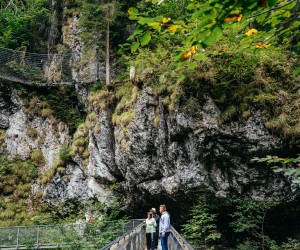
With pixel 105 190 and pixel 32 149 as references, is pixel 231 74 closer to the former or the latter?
pixel 105 190

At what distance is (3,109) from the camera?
66.9 ft

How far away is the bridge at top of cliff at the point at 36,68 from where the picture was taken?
775 inches

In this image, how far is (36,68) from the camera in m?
21.0

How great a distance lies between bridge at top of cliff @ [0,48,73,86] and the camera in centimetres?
1969

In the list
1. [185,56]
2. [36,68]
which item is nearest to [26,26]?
[36,68]

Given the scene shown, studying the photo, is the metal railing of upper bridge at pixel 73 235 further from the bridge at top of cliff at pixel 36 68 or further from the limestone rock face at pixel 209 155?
the bridge at top of cliff at pixel 36 68

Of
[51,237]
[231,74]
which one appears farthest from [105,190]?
[231,74]

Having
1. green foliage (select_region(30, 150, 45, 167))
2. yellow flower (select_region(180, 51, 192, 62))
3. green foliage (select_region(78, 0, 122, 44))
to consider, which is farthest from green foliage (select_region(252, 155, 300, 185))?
green foliage (select_region(30, 150, 45, 167))

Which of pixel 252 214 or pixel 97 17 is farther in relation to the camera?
pixel 97 17

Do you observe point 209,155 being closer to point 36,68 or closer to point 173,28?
point 173,28

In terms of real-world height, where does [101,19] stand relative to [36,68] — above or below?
above

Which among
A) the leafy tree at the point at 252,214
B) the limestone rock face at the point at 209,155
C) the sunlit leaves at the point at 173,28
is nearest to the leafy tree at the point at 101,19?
the limestone rock face at the point at 209,155

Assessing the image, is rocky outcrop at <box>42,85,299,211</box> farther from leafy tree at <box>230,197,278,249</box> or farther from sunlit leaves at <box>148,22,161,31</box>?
sunlit leaves at <box>148,22,161,31</box>

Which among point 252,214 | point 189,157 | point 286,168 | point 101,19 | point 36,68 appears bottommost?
point 252,214
